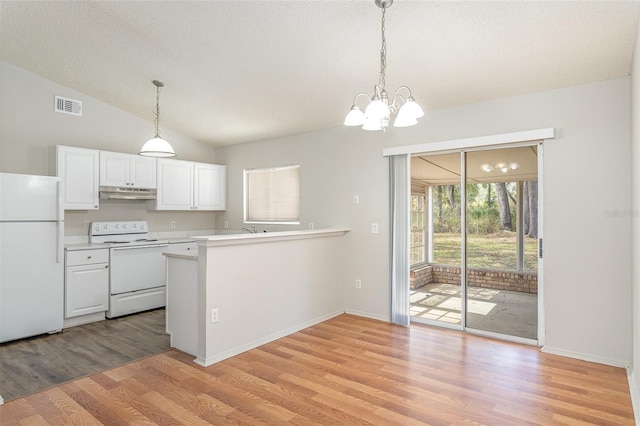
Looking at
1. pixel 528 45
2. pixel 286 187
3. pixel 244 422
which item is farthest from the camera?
pixel 286 187

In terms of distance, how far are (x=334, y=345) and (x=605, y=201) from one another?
9.04ft

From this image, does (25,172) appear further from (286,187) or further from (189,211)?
(286,187)

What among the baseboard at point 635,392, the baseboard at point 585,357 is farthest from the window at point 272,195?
the baseboard at point 635,392

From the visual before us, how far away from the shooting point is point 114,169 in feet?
16.0

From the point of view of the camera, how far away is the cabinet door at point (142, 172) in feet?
16.6

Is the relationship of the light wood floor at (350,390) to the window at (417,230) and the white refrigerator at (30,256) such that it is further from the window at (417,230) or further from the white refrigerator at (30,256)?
the white refrigerator at (30,256)

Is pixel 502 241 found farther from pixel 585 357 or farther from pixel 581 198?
pixel 585 357

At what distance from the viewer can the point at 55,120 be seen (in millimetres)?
4617

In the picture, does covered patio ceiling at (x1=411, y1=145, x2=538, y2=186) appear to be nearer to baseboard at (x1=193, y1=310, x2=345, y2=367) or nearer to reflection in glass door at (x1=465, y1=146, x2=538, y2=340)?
reflection in glass door at (x1=465, y1=146, x2=538, y2=340)

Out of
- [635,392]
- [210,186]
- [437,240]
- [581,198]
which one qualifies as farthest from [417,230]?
[210,186]

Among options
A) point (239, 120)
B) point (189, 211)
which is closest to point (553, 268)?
point (239, 120)

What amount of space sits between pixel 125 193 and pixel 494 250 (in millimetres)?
4586

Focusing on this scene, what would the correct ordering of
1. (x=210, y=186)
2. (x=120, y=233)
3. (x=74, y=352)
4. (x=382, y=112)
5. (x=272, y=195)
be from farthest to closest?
1. (x=210, y=186)
2. (x=272, y=195)
3. (x=120, y=233)
4. (x=74, y=352)
5. (x=382, y=112)

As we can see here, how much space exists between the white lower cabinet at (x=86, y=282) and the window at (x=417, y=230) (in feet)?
12.3
